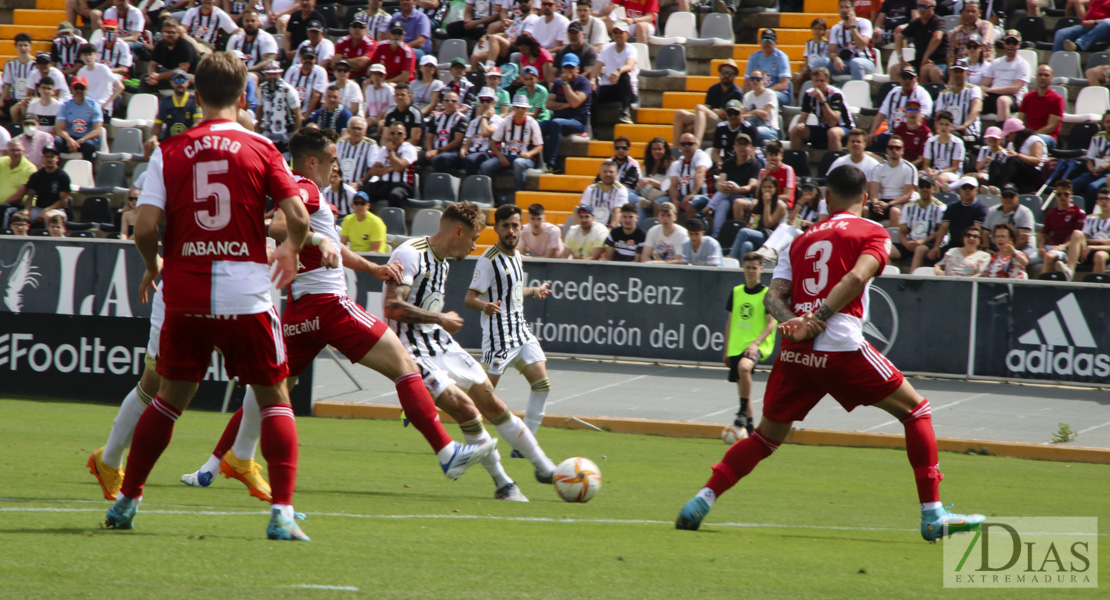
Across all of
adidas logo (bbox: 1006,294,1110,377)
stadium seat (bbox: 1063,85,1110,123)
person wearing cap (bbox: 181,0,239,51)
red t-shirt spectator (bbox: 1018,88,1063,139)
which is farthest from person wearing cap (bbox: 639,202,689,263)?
person wearing cap (bbox: 181,0,239,51)

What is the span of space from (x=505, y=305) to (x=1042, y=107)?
11.0 metres

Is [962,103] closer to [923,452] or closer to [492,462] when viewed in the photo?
[923,452]

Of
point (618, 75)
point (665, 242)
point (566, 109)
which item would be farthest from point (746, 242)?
point (618, 75)

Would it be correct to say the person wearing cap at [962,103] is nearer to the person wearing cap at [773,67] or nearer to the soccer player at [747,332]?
the person wearing cap at [773,67]

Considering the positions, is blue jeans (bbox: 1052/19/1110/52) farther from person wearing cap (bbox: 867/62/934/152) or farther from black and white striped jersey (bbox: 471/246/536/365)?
black and white striped jersey (bbox: 471/246/536/365)

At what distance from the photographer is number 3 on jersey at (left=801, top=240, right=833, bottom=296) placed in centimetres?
686

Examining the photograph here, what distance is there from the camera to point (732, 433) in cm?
1250

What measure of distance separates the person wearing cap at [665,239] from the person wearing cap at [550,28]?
5.88 metres

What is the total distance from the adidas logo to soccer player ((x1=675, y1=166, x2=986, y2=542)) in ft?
27.6

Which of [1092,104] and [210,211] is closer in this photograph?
[210,211]

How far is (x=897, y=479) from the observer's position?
10.1 m

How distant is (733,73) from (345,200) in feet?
21.0

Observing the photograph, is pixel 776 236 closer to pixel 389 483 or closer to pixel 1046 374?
pixel 1046 374

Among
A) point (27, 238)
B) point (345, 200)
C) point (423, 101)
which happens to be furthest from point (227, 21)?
point (27, 238)
